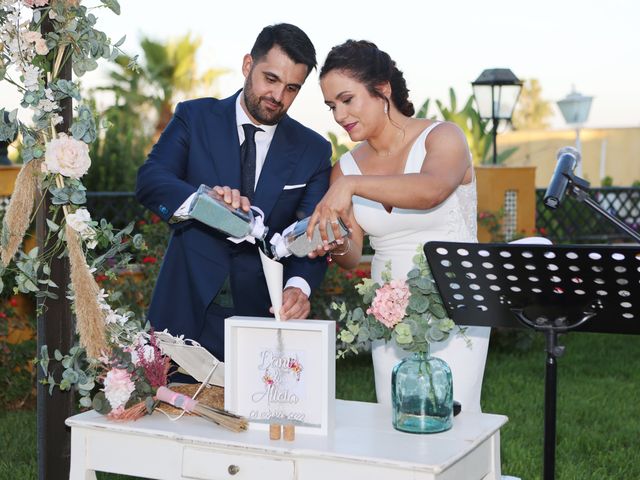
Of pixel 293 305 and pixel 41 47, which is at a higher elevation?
pixel 41 47

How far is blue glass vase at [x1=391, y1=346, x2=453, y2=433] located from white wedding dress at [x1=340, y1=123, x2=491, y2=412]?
609 millimetres

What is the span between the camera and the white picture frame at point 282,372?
111 inches

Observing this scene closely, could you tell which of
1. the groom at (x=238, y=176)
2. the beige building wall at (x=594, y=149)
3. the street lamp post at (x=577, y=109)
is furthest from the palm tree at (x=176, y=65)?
the groom at (x=238, y=176)

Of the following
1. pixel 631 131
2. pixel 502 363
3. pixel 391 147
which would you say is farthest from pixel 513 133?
pixel 391 147

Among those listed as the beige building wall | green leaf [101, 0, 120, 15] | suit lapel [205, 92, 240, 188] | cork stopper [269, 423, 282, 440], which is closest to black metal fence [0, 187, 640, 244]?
suit lapel [205, 92, 240, 188]

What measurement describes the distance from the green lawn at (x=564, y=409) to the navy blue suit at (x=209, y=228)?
1877 mm

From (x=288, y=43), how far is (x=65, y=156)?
2.83ft

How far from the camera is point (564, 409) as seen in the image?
691 centimetres

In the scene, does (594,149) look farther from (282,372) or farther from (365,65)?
(282,372)

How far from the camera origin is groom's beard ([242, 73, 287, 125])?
139 inches

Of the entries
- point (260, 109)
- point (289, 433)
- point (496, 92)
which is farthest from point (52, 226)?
point (496, 92)

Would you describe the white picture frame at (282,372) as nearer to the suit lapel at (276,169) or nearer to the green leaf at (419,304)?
the green leaf at (419,304)

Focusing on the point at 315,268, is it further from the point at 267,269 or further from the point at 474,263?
the point at 474,263

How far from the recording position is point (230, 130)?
12.0 feet
